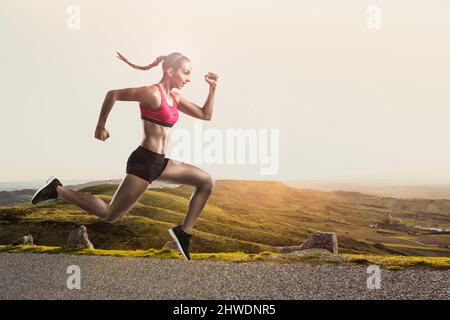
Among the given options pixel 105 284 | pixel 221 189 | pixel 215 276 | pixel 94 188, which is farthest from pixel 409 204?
pixel 105 284

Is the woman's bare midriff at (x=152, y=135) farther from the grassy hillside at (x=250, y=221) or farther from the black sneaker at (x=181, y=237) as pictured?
the grassy hillside at (x=250, y=221)

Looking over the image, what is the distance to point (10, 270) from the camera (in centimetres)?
1795

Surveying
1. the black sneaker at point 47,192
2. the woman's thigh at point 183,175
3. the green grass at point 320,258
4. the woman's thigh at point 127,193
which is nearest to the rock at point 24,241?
the green grass at point 320,258

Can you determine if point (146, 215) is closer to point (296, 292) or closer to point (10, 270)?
point (10, 270)

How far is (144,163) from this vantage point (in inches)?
432

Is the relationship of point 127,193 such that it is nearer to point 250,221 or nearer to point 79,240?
point 79,240

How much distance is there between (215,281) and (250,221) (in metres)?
19.4

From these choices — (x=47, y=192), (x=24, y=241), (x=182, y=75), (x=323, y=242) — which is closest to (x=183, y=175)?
(x=182, y=75)

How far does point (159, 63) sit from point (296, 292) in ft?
→ 22.8

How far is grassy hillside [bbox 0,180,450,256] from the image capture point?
2772cm

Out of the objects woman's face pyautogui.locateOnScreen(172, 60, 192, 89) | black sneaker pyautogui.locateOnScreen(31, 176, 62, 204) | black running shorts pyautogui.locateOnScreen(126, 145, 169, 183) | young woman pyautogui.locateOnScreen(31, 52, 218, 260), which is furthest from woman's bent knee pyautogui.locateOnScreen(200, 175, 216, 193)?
black sneaker pyautogui.locateOnScreen(31, 176, 62, 204)

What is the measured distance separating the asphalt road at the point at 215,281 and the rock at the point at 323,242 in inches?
160

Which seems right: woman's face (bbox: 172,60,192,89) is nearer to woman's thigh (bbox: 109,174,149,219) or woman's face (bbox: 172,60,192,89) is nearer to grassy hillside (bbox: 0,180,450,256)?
woman's thigh (bbox: 109,174,149,219)

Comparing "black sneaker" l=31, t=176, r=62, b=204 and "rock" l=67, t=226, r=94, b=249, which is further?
"rock" l=67, t=226, r=94, b=249
